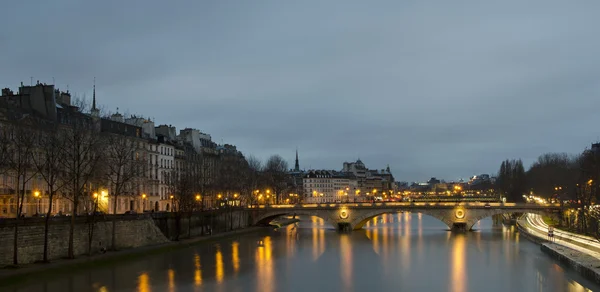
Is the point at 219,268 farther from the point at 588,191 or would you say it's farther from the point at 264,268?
the point at 588,191

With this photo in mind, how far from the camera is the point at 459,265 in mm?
49938

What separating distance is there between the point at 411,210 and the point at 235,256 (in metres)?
39.6

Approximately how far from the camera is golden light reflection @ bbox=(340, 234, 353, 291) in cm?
4103

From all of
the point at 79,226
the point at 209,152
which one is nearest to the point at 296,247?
the point at 79,226

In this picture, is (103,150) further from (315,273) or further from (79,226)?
(315,273)

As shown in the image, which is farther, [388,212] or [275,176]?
[275,176]

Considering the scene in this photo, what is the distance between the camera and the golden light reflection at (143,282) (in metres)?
38.1

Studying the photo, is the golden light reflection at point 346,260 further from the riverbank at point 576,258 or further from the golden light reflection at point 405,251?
the riverbank at point 576,258

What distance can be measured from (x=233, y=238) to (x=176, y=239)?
1257 cm

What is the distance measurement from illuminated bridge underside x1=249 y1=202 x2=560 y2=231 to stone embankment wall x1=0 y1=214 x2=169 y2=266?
1346 inches

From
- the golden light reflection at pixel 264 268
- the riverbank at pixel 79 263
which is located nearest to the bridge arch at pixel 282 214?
the golden light reflection at pixel 264 268

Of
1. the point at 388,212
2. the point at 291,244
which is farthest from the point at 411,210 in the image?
the point at 291,244

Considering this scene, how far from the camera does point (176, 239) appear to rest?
65375mm

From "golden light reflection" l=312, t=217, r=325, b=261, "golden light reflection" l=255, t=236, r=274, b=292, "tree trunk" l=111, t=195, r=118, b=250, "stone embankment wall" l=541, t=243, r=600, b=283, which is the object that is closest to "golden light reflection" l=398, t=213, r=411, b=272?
"golden light reflection" l=312, t=217, r=325, b=261
